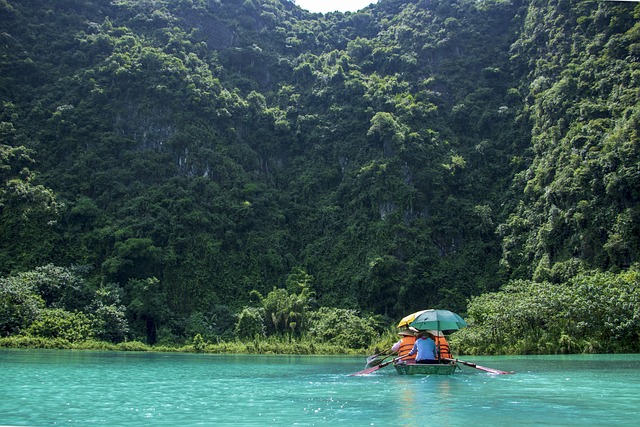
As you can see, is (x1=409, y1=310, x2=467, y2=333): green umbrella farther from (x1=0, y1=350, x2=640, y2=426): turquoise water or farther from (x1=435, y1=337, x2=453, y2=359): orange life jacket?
(x1=0, y1=350, x2=640, y2=426): turquoise water

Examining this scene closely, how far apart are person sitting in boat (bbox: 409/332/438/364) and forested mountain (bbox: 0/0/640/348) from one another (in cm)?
2241

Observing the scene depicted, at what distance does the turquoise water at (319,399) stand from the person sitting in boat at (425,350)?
0.61 m

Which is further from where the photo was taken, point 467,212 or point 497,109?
point 497,109

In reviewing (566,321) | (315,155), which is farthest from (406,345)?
(315,155)

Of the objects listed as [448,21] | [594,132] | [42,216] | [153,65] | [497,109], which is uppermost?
[448,21]

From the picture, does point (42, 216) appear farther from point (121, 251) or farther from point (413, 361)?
point (413, 361)

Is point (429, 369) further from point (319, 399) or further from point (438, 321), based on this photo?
point (319, 399)

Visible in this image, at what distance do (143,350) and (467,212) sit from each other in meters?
25.4

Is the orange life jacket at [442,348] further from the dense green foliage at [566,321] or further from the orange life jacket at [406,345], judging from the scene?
the dense green foliage at [566,321]

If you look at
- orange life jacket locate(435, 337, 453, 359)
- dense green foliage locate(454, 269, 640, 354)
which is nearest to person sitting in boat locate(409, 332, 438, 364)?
orange life jacket locate(435, 337, 453, 359)

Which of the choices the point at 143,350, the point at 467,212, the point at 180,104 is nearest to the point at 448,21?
the point at 467,212

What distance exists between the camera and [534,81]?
2046 inches

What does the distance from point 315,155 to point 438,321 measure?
1635 inches

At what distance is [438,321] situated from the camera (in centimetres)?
1609
